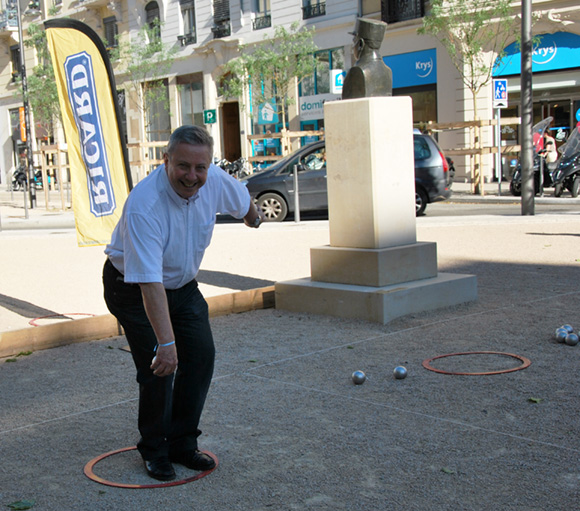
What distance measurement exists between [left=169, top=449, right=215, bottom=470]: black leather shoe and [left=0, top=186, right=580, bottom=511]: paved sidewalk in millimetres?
52

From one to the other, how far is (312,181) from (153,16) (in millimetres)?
27793

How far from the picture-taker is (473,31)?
83.1 ft

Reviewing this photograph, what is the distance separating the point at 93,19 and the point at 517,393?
147 feet

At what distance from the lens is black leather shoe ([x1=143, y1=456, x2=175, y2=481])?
12.5 ft

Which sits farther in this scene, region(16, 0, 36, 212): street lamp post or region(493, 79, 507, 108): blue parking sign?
region(16, 0, 36, 212): street lamp post

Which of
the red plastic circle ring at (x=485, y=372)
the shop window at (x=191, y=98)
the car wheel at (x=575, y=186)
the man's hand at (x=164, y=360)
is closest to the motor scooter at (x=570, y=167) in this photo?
the car wheel at (x=575, y=186)

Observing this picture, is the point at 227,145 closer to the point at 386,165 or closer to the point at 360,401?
the point at 386,165

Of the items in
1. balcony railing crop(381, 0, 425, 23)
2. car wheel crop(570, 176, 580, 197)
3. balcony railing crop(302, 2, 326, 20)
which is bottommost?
car wheel crop(570, 176, 580, 197)

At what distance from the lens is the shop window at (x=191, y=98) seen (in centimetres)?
3984

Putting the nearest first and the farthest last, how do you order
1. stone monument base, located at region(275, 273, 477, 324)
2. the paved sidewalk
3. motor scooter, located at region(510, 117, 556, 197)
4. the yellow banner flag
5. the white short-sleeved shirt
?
the white short-sleeved shirt → the paved sidewalk → the yellow banner flag → stone monument base, located at region(275, 273, 477, 324) → motor scooter, located at region(510, 117, 556, 197)

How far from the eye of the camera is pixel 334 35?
32.8 meters

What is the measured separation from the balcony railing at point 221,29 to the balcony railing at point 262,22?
1553 millimetres

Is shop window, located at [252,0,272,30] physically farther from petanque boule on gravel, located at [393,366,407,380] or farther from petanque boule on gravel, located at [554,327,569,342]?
petanque boule on gravel, located at [393,366,407,380]

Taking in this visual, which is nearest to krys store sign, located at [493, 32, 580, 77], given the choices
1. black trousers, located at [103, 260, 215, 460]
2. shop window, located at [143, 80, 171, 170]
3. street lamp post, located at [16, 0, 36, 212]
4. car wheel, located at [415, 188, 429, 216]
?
car wheel, located at [415, 188, 429, 216]
